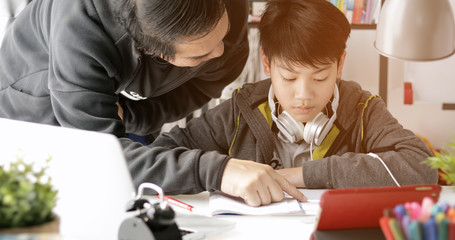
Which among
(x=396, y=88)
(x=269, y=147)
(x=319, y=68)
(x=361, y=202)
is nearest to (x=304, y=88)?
(x=319, y=68)

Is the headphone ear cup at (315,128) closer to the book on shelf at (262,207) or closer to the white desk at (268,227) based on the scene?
the book on shelf at (262,207)

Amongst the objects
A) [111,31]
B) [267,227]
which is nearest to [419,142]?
[267,227]

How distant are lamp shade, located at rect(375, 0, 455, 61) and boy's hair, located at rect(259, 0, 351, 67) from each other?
330mm

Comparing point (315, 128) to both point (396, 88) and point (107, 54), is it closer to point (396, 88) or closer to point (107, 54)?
point (107, 54)

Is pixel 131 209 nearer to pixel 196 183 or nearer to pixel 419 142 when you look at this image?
pixel 196 183

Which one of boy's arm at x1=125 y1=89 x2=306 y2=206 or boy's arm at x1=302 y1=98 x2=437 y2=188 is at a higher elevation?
boy's arm at x1=125 y1=89 x2=306 y2=206

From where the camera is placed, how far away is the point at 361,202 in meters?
0.79

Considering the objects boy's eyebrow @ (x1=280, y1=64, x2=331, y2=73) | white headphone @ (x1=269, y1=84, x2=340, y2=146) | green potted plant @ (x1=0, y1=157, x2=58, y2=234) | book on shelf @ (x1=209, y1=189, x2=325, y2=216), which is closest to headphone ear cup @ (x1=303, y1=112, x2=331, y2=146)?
white headphone @ (x1=269, y1=84, x2=340, y2=146)

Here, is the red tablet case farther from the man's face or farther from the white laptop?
the man's face

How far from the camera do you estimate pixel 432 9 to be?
108 cm

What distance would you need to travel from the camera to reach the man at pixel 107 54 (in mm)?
1188

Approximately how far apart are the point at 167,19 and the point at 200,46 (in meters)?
0.12

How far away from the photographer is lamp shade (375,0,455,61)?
3.54 feet

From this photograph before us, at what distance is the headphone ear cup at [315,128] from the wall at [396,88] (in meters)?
2.15
